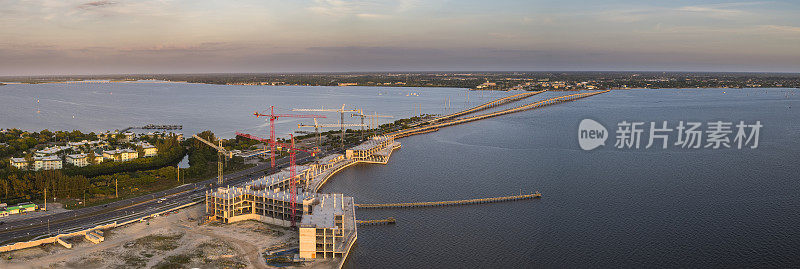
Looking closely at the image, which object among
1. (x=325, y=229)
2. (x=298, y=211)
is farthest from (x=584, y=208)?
(x=298, y=211)

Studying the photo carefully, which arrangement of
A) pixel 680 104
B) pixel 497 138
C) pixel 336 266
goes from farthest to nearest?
pixel 680 104
pixel 497 138
pixel 336 266

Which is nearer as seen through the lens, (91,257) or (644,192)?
(91,257)

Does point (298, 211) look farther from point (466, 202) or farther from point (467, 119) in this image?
point (467, 119)

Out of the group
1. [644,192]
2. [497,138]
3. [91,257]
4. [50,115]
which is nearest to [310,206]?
[91,257]

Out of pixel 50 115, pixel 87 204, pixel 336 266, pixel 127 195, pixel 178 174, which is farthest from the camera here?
pixel 50 115

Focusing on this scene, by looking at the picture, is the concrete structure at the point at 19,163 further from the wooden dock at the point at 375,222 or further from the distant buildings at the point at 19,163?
the wooden dock at the point at 375,222

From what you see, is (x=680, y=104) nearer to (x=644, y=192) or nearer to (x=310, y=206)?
(x=644, y=192)

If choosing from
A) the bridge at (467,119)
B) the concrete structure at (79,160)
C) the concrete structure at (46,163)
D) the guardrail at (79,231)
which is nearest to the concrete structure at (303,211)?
the guardrail at (79,231)
